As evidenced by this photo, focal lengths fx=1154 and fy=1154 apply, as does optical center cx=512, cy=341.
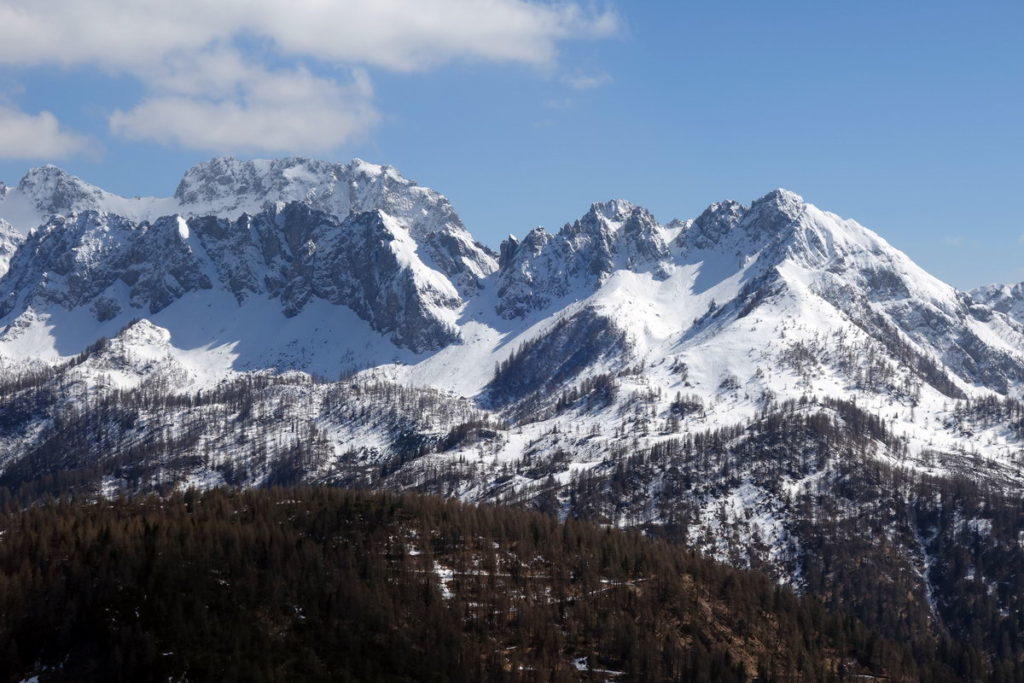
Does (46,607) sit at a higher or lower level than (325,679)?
higher

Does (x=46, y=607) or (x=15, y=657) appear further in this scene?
(x=46, y=607)

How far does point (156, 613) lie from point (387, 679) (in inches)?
1636

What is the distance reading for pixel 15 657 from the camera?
18688 centimetres

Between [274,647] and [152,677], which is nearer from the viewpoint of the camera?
[152,677]

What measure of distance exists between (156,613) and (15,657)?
23.1 metres

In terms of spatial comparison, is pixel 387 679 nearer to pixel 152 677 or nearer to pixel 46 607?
pixel 152 677

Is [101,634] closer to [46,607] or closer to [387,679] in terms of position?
[46,607]

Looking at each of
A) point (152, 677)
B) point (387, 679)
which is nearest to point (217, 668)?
point (152, 677)

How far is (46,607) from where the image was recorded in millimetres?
199000

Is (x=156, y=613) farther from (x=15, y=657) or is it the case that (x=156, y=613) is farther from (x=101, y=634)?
(x=15, y=657)

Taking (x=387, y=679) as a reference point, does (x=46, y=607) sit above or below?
above

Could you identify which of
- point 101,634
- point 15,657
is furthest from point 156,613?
point 15,657

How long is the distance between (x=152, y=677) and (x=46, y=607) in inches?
1111

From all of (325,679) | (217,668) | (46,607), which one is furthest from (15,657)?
(325,679)
